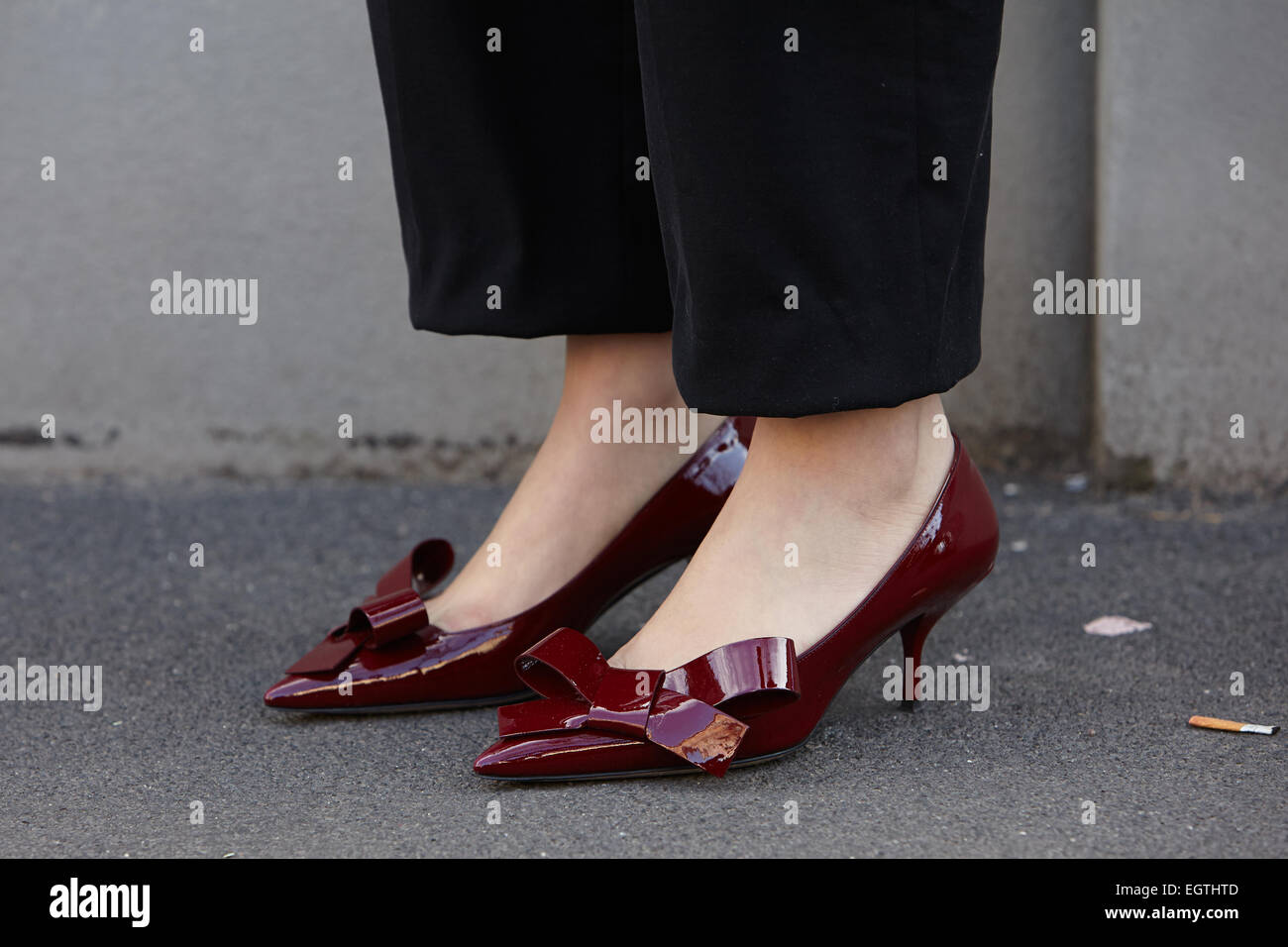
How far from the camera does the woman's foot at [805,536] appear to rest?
775 millimetres

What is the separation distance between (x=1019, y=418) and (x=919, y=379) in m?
1.14

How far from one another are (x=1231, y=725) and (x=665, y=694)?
40 centimetres

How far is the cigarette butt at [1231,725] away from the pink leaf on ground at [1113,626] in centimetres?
25

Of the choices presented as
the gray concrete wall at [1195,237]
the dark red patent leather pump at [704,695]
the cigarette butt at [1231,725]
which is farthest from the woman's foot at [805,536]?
the gray concrete wall at [1195,237]

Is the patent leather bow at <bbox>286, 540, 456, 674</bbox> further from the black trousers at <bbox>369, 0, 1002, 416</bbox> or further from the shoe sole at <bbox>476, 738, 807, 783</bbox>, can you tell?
the black trousers at <bbox>369, 0, 1002, 416</bbox>

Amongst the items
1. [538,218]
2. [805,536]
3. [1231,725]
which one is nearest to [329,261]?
[538,218]

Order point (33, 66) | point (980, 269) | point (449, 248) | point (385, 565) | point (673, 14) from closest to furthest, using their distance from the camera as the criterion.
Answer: point (673, 14) < point (980, 269) < point (449, 248) < point (385, 565) < point (33, 66)

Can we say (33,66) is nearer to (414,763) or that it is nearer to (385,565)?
(385,565)

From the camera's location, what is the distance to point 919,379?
2.32ft

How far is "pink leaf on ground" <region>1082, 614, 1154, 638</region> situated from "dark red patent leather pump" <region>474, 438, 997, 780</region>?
34 cm

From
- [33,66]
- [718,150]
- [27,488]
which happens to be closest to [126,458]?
[27,488]

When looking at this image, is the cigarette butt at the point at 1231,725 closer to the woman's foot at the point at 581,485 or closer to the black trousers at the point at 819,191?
the black trousers at the point at 819,191

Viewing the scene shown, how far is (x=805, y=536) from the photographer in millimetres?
788

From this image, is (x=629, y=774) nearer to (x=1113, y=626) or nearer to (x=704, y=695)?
(x=704, y=695)
